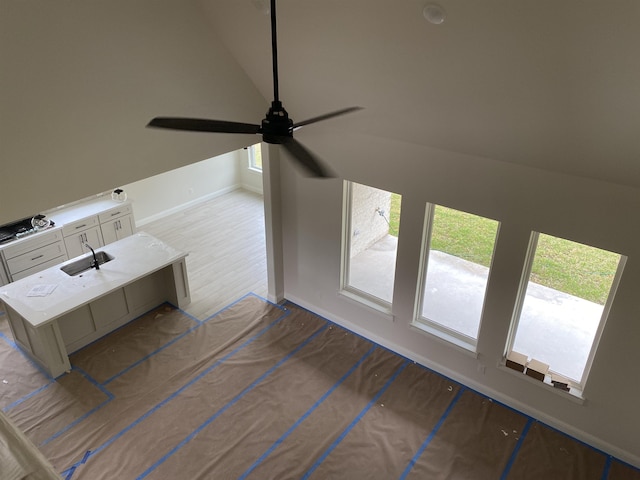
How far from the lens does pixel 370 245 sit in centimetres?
698

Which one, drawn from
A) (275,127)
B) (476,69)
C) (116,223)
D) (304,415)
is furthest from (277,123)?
(116,223)

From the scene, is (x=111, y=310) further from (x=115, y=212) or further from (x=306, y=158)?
(x=306, y=158)

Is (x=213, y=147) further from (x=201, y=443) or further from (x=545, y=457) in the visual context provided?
(x=545, y=457)

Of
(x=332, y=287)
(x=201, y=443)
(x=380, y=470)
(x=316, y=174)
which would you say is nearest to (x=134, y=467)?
(x=201, y=443)

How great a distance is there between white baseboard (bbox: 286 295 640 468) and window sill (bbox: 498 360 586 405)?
339mm

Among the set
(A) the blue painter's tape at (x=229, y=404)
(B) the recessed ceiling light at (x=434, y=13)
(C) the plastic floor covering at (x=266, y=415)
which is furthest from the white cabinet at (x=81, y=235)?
(B) the recessed ceiling light at (x=434, y=13)

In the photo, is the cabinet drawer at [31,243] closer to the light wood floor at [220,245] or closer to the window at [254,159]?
the light wood floor at [220,245]

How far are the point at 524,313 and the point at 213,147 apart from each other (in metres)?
4.00

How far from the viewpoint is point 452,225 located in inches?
222

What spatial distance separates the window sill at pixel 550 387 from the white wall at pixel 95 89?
4.12m

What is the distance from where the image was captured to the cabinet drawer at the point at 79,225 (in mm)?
7539

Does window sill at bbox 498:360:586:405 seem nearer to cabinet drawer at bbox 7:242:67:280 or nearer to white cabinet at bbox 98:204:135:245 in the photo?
white cabinet at bbox 98:204:135:245

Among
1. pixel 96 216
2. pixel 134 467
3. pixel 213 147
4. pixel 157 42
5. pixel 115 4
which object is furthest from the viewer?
pixel 96 216

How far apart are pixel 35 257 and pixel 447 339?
19.2ft
